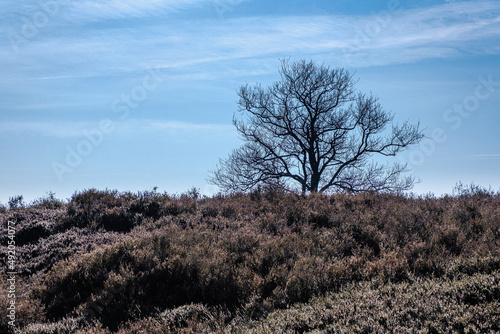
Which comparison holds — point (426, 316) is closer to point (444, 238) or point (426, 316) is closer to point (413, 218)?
point (444, 238)

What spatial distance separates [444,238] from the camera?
9883 millimetres

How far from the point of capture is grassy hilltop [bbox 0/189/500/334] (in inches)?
257

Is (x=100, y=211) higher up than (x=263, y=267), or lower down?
higher up

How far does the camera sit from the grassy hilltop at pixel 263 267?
21.4 feet

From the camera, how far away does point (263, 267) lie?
29.3ft

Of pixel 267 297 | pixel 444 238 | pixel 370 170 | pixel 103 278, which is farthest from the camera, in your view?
pixel 370 170

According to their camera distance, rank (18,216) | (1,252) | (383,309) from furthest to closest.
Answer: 1. (18,216)
2. (1,252)
3. (383,309)

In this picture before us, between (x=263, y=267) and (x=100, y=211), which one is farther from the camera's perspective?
(x=100, y=211)

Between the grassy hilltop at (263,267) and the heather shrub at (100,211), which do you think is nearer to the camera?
the grassy hilltop at (263,267)

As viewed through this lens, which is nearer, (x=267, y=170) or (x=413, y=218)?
(x=413, y=218)

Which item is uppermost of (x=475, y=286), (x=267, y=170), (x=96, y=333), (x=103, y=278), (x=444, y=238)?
(x=267, y=170)

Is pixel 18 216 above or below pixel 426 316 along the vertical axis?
above

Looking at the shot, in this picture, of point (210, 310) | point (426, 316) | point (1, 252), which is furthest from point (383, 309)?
point (1, 252)

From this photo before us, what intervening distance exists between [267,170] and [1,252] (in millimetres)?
17013
